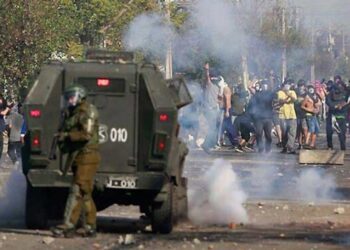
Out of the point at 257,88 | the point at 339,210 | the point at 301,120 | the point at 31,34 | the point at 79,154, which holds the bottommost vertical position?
the point at 339,210

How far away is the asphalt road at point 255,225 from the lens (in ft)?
46.7

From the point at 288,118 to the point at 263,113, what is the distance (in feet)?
2.80

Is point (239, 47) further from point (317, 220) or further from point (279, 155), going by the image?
point (317, 220)

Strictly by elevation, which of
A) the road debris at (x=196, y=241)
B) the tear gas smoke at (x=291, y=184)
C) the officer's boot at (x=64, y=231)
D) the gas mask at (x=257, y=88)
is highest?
→ the gas mask at (x=257, y=88)

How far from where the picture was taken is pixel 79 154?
14570 millimetres

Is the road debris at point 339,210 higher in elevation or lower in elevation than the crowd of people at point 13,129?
lower

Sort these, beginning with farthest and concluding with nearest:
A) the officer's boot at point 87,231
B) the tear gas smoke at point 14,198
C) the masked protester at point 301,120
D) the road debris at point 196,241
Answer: the masked protester at point 301,120 → the tear gas smoke at point 14,198 → the officer's boot at point 87,231 → the road debris at point 196,241

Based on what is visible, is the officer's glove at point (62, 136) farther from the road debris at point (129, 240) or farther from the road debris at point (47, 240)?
the road debris at point (129, 240)

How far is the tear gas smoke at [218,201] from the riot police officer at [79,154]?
7.71 ft

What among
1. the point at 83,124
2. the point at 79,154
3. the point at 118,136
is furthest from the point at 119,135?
the point at 83,124

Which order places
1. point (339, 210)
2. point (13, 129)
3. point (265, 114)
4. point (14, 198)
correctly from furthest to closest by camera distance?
point (265, 114) < point (13, 129) < point (339, 210) < point (14, 198)

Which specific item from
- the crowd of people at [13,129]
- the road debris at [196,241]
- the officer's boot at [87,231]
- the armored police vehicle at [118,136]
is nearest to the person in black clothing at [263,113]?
the crowd of people at [13,129]

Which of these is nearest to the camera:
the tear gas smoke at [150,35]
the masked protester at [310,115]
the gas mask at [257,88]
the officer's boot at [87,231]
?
the officer's boot at [87,231]

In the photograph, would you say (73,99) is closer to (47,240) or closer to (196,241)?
(47,240)
